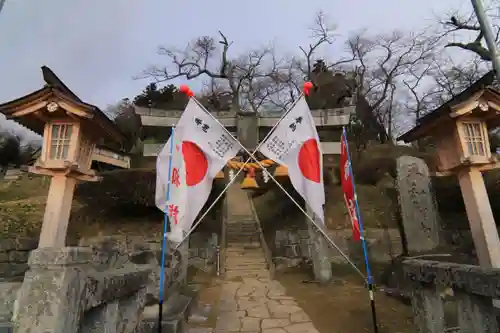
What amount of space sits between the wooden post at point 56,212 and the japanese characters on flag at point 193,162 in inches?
95.5

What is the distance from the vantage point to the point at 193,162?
597 centimetres

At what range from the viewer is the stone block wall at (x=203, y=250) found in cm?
1278

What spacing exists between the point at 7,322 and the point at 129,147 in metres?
25.5

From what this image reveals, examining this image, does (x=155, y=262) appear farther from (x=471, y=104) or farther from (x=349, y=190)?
(x=471, y=104)

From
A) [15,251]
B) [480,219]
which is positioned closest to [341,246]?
[480,219]

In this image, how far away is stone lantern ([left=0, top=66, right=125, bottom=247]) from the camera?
6.59 metres

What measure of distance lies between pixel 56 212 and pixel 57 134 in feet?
5.66

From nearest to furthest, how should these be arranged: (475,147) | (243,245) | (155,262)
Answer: (475,147), (155,262), (243,245)

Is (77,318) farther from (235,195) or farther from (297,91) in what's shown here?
(297,91)

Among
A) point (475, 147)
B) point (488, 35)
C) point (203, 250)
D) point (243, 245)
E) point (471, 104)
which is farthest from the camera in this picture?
point (243, 245)

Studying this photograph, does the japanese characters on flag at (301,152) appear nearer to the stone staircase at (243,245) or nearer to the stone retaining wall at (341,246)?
the stone staircase at (243,245)

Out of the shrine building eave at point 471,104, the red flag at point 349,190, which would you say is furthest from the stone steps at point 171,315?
the shrine building eave at point 471,104

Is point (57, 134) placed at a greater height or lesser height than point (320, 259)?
greater

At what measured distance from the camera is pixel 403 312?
720 cm
